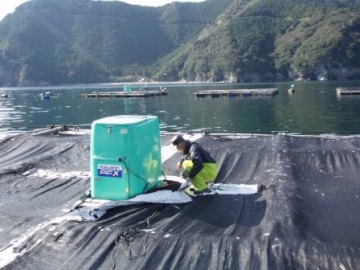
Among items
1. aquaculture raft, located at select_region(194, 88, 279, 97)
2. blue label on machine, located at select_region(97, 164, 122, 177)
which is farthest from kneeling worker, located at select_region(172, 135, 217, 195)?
aquaculture raft, located at select_region(194, 88, 279, 97)

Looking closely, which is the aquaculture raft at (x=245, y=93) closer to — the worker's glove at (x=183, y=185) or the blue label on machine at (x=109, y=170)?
the worker's glove at (x=183, y=185)

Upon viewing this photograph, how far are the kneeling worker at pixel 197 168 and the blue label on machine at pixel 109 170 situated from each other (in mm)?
1337

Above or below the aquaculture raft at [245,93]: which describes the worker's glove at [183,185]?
above

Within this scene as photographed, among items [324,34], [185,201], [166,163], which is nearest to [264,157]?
[166,163]

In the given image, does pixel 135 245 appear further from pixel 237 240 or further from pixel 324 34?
pixel 324 34

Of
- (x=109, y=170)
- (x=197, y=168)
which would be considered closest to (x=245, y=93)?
(x=197, y=168)

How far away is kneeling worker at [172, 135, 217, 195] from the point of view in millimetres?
7922

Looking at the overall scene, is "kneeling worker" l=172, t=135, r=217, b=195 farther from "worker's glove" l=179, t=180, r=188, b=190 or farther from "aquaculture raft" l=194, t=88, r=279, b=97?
"aquaculture raft" l=194, t=88, r=279, b=97

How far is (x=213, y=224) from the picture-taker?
6727mm

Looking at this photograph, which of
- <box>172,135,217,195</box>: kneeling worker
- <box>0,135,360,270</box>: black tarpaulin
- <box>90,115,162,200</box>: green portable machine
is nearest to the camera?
<box>0,135,360,270</box>: black tarpaulin

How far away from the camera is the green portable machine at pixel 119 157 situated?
7.53m

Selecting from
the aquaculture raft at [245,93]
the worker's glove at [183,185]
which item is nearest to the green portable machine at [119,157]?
the worker's glove at [183,185]

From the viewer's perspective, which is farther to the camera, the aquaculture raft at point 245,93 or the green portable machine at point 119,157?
the aquaculture raft at point 245,93

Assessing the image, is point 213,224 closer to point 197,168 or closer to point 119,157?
point 197,168
